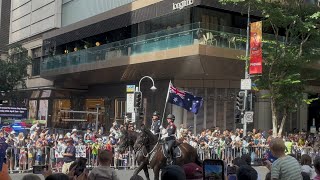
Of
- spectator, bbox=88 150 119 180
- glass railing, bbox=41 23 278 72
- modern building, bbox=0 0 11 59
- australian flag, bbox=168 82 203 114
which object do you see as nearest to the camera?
spectator, bbox=88 150 119 180

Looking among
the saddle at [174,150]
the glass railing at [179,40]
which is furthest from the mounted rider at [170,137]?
the glass railing at [179,40]

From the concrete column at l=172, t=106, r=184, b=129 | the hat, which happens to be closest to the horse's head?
the hat

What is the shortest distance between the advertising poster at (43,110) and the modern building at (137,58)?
11cm

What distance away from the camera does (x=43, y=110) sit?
50.7 m

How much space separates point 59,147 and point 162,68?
14397mm

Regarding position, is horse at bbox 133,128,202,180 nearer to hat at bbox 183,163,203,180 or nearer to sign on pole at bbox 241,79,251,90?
hat at bbox 183,163,203,180

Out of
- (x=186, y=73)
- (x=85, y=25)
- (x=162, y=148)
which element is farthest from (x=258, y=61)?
(x=85, y=25)

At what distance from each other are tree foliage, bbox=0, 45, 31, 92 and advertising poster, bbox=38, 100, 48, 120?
3.18 m

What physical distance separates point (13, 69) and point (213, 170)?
1666 inches

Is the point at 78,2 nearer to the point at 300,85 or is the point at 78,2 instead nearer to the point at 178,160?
the point at 300,85

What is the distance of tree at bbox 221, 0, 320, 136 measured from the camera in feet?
84.2

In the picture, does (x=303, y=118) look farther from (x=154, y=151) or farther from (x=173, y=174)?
(x=173, y=174)

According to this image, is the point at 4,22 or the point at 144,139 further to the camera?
the point at 4,22

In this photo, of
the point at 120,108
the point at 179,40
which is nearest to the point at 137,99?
the point at 179,40
